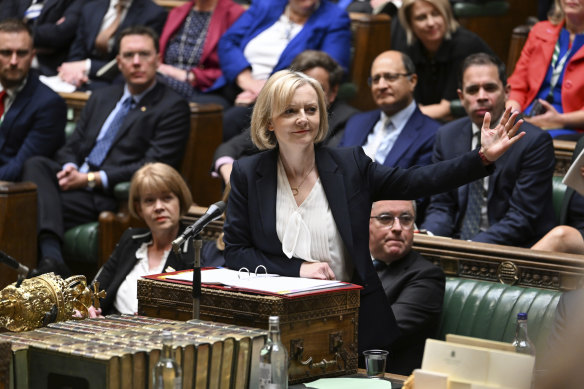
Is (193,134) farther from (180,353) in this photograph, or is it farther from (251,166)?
→ (180,353)

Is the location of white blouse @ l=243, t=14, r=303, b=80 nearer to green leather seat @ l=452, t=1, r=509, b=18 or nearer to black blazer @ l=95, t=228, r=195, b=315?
green leather seat @ l=452, t=1, r=509, b=18

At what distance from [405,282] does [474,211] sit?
857 millimetres

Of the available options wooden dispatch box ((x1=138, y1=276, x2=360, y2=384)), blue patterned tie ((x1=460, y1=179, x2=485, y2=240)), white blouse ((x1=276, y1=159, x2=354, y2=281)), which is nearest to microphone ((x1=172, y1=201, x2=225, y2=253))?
wooden dispatch box ((x1=138, y1=276, x2=360, y2=384))

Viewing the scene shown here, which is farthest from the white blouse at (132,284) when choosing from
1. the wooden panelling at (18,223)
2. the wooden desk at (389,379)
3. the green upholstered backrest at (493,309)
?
the wooden desk at (389,379)

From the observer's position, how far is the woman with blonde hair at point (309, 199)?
8.89 ft

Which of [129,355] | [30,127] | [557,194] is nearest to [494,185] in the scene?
[557,194]

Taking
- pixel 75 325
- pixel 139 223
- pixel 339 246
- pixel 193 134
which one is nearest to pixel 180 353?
pixel 75 325

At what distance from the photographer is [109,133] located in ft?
17.2

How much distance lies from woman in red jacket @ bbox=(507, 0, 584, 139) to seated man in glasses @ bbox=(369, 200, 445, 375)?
1431 millimetres

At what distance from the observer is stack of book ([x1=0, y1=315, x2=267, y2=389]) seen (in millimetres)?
2117

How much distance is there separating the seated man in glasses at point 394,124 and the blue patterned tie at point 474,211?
277 mm

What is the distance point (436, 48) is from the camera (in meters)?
5.17

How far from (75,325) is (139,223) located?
247 centimetres

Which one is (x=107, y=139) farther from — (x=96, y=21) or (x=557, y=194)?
(x=557, y=194)
